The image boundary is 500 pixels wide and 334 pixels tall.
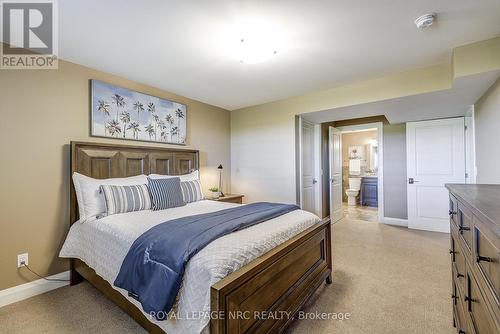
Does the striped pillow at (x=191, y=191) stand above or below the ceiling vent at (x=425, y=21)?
below

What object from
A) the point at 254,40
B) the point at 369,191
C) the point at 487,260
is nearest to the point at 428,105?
the point at 254,40

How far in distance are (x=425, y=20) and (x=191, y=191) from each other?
2923 mm

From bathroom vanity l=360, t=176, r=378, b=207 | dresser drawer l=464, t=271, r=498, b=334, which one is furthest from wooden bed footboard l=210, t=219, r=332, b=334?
bathroom vanity l=360, t=176, r=378, b=207

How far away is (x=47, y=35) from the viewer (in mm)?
2025

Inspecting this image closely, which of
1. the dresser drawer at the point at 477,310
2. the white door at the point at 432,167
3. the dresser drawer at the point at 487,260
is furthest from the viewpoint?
the white door at the point at 432,167

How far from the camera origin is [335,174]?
16.4 ft

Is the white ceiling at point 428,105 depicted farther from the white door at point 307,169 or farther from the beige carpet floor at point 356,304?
the beige carpet floor at point 356,304

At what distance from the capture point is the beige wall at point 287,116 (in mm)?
2211

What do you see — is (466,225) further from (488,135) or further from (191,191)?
(191,191)

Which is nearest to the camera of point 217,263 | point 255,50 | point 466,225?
point 466,225

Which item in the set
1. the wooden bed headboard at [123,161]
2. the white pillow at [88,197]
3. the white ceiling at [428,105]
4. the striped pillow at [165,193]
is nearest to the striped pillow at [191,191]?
the striped pillow at [165,193]

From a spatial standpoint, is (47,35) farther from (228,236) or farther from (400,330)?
(400,330)

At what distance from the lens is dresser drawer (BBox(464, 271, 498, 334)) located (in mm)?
798

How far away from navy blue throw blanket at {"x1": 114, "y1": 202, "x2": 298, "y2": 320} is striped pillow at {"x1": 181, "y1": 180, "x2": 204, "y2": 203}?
3.83ft
